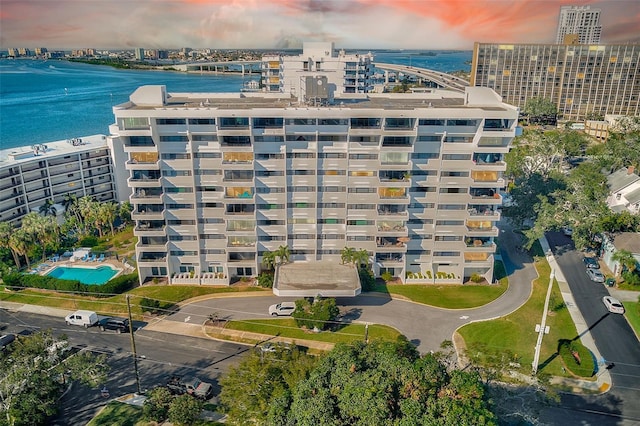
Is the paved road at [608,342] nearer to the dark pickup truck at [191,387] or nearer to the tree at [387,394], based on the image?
the tree at [387,394]

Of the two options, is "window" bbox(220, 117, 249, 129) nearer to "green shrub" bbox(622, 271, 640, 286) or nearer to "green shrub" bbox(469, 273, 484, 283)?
"green shrub" bbox(469, 273, 484, 283)

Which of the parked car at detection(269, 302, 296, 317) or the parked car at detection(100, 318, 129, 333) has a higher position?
the parked car at detection(269, 302, 296, 317)

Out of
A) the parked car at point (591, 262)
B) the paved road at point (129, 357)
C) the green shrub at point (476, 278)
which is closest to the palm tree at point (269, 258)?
the paved road at point (129, 357)

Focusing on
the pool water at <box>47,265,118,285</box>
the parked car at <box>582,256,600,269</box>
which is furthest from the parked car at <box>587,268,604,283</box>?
the pool water at <box>47,265,118,285</box>

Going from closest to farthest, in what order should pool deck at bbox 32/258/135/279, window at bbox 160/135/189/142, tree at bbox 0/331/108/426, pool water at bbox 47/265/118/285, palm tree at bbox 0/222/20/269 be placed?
tree at bbox 0/331/108/426 < window at bbox 160/135/189/142 < pool water at bbox 47/265/118/285 < palm tree at bbox 0/222/20/269 < pool deck at bbox 32/258/135/279

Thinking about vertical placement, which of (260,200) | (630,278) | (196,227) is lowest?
(630,278)

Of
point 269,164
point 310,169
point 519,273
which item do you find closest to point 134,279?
point 269,164

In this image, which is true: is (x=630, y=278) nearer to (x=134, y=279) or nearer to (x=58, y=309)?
(x=134, y=279)
